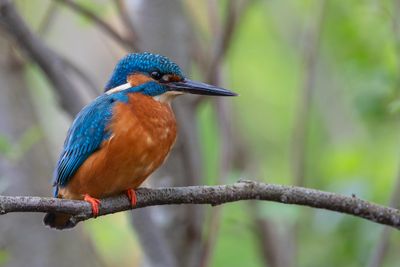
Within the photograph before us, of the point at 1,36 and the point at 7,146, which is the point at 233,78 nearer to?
the point at 1,36

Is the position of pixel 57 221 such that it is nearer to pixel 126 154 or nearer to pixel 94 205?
pixel 126 154

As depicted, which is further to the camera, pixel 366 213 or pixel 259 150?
pixel 259 150

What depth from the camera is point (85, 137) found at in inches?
153

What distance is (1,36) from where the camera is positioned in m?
5.64

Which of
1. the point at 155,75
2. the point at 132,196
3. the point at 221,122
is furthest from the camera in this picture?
the point at 221,122

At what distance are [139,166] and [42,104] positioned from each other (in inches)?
227

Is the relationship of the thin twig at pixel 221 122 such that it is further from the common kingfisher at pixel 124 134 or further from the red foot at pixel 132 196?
the red foot at pixel 132 196

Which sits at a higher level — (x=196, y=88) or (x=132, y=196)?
(x=196, y=88)

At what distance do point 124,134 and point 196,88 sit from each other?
0.44m

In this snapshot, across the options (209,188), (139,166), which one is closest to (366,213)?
(209,188)

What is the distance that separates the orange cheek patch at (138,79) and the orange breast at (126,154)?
6.0 inches

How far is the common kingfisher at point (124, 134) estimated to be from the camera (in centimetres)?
374

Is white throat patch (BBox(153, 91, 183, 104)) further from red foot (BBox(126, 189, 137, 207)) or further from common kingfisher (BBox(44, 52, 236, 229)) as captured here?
red foot (BBox(126, 189, 137, 207))

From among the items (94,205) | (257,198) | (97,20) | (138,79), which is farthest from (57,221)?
(97,20)
